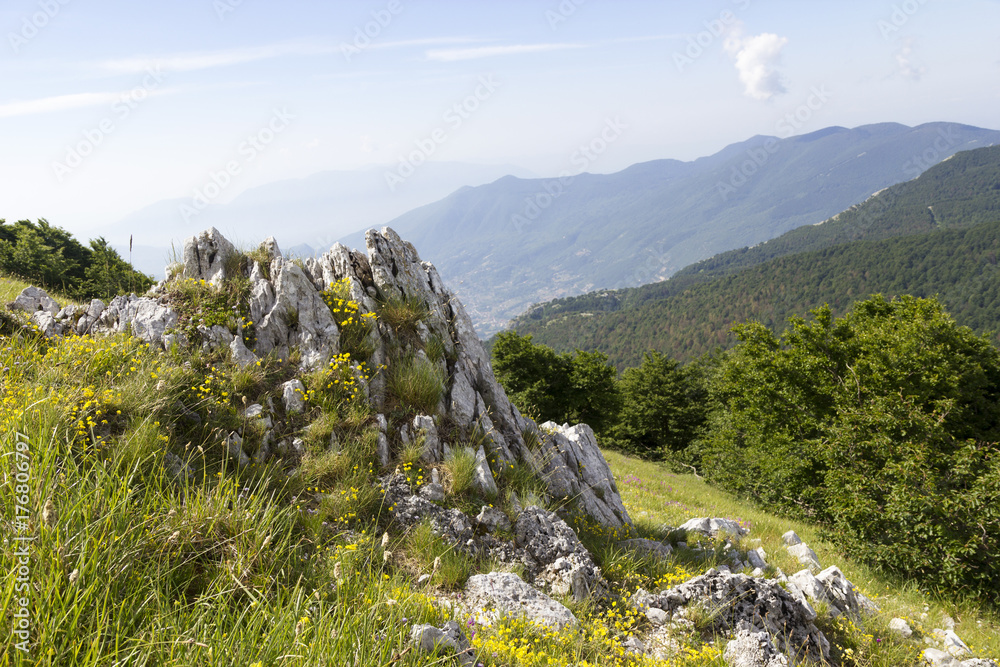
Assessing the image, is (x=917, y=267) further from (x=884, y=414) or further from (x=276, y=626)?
(x=276, y=626)

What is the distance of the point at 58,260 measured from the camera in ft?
83.3

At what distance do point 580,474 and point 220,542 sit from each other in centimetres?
740

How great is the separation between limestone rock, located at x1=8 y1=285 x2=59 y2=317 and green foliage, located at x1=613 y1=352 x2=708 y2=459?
51.0 metres

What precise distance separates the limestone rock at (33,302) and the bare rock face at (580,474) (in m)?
9.96

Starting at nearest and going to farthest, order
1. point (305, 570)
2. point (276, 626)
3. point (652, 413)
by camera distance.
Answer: point (276, 626) < point (305, 570) < point (652, 413)

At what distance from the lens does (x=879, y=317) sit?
23391 mm

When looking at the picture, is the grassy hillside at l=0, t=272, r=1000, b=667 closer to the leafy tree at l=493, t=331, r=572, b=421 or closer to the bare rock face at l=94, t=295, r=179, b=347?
the bare rock face at l=94, t=295, r=179, b=347

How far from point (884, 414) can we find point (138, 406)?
19391 millimetres

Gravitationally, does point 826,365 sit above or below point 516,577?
below

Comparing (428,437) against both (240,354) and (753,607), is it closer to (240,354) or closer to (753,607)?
(240,354)

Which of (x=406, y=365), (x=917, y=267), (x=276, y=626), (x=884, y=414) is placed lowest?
(x=917, y=267)

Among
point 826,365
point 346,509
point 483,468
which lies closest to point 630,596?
point 483,468

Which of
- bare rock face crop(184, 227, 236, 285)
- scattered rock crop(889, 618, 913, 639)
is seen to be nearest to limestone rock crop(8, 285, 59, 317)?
bare rock face crop(184, 227, 236, 285)

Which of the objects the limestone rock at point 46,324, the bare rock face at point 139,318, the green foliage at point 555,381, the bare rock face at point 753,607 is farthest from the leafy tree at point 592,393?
the limestone rock at point 46,324
